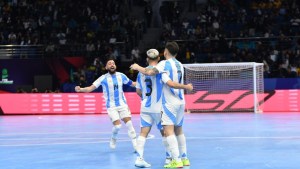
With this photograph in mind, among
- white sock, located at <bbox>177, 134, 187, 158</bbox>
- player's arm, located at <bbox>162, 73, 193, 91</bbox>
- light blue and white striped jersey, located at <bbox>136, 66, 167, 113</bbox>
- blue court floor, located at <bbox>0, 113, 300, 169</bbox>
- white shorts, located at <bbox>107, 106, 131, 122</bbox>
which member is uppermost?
player's arm, located at <bbox>162, 73, 193, 91</bbox>

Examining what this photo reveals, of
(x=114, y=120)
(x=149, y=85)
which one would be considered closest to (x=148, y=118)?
(x=149, y=85)

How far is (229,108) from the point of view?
25016 millimetres

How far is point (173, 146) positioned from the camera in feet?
30.3

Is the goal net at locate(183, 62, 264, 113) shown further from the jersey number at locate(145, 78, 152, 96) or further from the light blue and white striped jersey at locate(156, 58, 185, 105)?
the light blue and white striped jersey at locate(156, 58, 185, 105)

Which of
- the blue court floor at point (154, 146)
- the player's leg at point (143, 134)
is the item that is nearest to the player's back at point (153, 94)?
the player's leg at point (143, 134)

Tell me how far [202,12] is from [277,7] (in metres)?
4.55

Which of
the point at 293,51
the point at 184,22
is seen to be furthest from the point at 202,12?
the point at 293,51

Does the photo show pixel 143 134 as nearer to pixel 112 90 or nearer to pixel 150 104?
pixel 150 104

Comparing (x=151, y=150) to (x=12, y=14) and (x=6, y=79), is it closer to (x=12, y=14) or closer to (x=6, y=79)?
(x=6, y=79)

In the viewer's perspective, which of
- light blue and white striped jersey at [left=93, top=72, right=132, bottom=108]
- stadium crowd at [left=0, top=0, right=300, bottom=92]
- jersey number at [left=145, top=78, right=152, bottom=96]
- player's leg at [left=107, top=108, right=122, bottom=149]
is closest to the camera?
jersey number at [left=145, top=78, right=152, bottom=96]

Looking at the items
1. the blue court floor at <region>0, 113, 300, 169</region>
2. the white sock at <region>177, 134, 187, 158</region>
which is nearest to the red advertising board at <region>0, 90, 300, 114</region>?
the blue court floor at <region>0, 113, 300, 169</region>

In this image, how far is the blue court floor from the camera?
10.1 m

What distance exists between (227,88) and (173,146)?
16391mm

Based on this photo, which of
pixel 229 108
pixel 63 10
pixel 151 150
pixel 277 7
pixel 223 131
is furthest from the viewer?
pixel 63 10
